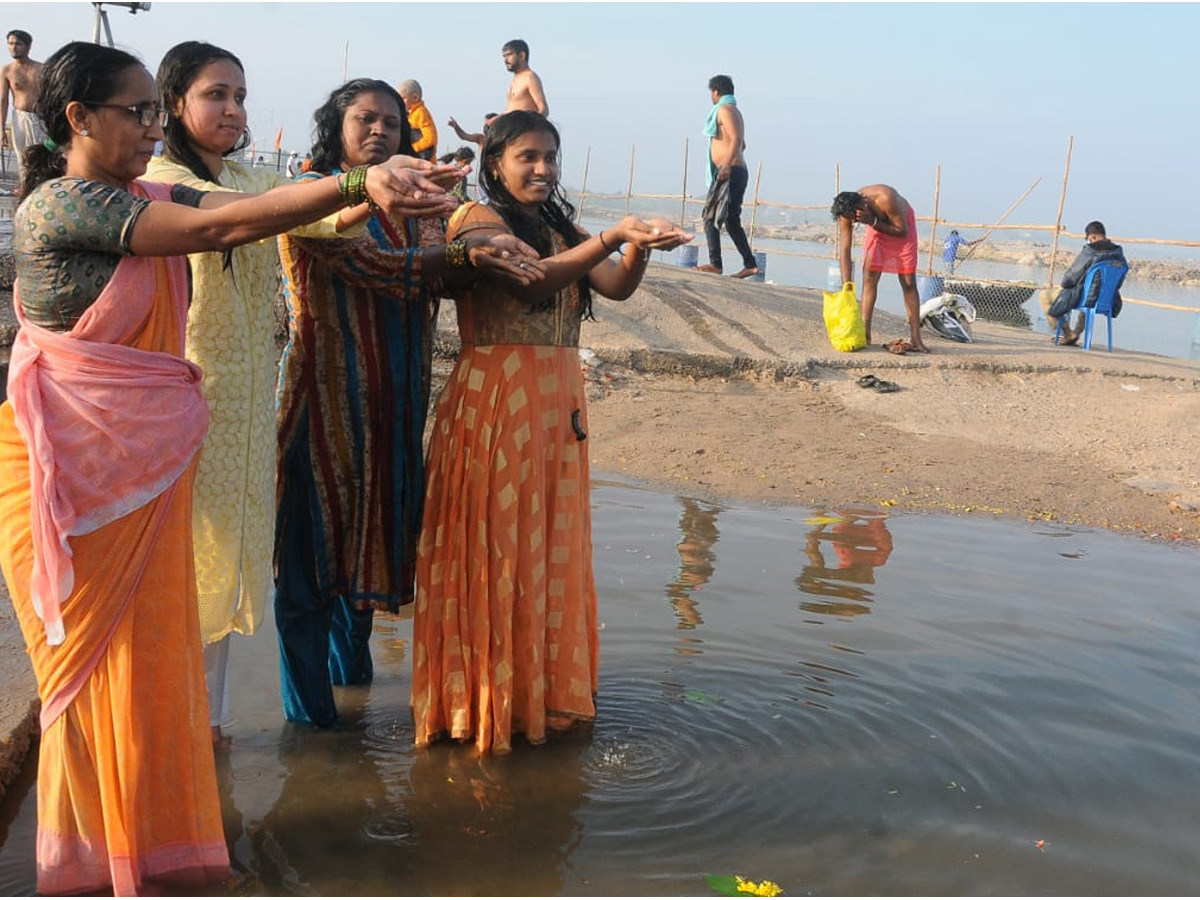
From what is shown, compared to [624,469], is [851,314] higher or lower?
higher

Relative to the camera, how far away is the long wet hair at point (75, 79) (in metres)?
2.56

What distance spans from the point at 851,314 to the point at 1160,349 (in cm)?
915

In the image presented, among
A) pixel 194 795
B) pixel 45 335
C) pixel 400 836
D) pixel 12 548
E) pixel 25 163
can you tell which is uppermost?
pixel 25 163

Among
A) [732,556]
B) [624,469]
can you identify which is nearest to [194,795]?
[732,556]

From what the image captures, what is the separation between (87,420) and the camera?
2561 mm

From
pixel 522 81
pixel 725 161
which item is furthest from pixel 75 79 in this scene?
pixel 725 161

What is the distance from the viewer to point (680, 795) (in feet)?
11.3

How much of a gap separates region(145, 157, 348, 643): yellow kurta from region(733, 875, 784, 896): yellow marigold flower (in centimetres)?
145

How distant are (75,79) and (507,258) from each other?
1094mm

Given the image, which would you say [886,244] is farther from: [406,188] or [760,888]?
[406,188]

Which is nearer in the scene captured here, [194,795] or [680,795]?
[194,795]

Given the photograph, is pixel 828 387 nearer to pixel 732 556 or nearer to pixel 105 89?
pixel 732 556

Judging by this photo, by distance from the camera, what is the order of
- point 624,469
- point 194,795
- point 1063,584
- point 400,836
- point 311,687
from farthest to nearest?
point 624,469 → point 1063,584 → point 311,687 → point 400,836 → point 194,795

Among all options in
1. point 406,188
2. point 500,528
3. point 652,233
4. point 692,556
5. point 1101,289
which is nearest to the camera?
point 406,188
